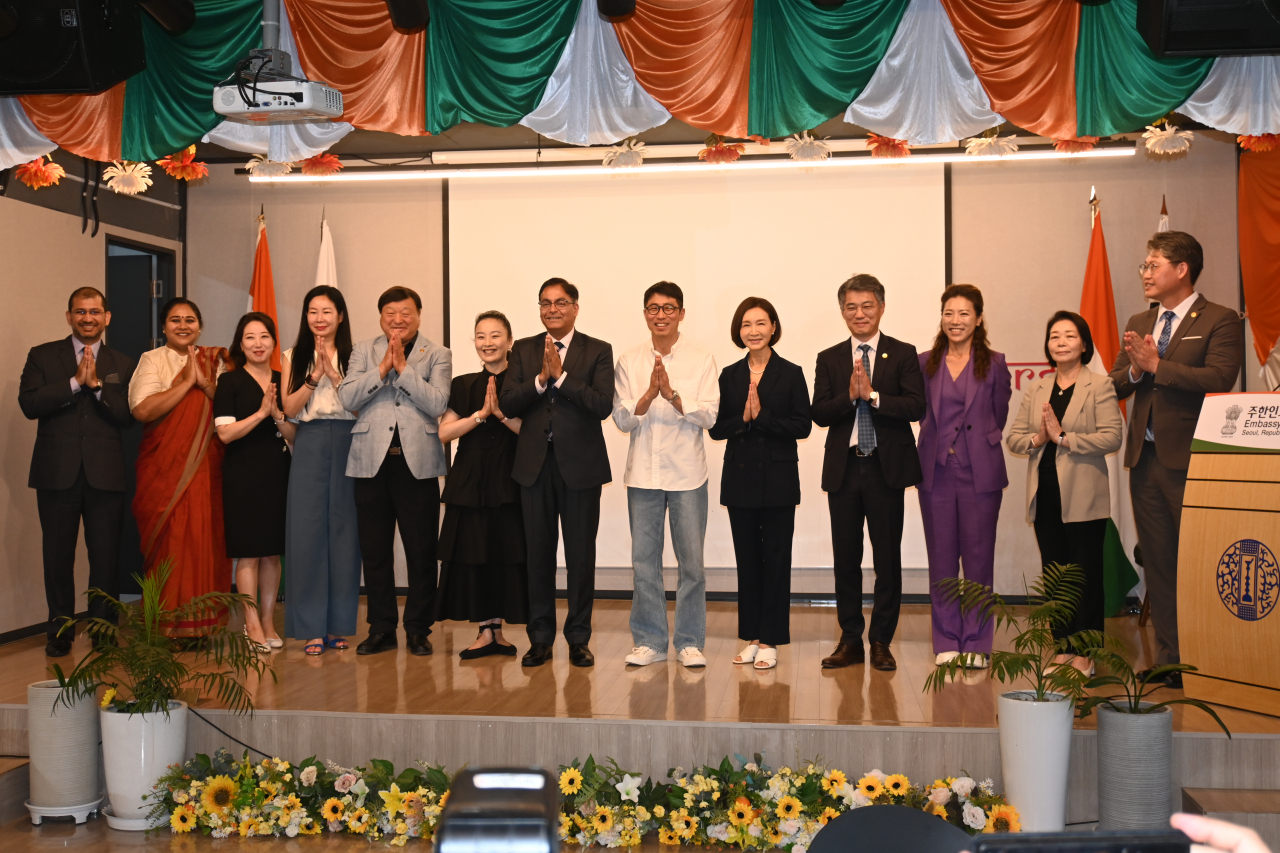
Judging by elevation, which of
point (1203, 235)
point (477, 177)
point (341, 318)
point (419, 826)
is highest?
point (477, 177)

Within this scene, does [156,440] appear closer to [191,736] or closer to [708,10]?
[191,736]

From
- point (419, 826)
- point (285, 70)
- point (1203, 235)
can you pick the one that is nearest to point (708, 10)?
point (285, 70)

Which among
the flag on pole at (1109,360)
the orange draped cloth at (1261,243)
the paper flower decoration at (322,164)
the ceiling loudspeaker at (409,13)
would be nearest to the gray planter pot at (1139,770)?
the flag on pole at (1109,360)

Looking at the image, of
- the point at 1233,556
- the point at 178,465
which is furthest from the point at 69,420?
the point at 1233,556

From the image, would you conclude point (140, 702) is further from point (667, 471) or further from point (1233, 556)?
point (1233, 556)

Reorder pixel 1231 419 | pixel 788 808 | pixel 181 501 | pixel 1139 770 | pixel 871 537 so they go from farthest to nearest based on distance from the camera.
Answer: pixel 181 501 → pixel 871 537 → pixel 1231 419 → pixel 788 808 → pixel 1139 770

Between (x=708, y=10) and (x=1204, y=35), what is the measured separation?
70.4 inches

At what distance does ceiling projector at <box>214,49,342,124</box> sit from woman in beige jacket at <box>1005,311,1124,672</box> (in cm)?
320

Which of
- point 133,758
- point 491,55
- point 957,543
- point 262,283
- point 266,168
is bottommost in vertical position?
point 133,758

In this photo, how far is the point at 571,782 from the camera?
133 inches

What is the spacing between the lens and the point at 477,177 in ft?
21.8

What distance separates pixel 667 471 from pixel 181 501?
244cm

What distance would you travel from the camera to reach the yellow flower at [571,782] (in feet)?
11.1

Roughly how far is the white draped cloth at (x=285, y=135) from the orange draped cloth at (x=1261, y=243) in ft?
15.8
